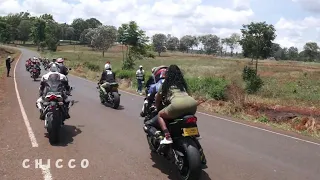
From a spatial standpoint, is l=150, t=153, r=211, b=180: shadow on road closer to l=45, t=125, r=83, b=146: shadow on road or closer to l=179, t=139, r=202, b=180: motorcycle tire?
l=179, t=139, r=202, b=180: motorcycle tire

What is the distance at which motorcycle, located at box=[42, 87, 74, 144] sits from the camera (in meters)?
7.72

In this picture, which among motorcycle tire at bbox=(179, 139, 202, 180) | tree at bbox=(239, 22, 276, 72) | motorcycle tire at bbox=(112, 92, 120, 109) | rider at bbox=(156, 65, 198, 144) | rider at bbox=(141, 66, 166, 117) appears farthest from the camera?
tree at bbox=(239, 22, 276, 72)

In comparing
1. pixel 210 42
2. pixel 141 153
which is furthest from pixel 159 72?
pixel 210 42

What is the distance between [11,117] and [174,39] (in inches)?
6268

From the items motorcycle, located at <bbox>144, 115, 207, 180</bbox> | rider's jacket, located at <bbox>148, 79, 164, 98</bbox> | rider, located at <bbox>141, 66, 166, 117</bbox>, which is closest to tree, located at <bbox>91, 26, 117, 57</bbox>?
rider, located at <bbox>141, 66, 166, 117</bbox>

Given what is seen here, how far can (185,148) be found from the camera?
218 inches

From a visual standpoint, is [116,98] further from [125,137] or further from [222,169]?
[222,169]

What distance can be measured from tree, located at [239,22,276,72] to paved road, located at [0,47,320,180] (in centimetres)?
2964

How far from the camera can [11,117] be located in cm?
1097

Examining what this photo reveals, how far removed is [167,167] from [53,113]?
2965 mm

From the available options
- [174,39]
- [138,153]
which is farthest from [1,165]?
[174,39]

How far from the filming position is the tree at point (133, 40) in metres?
41.5

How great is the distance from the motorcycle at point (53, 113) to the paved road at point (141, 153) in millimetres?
279

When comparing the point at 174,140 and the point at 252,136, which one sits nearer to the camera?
the point at 174,140
